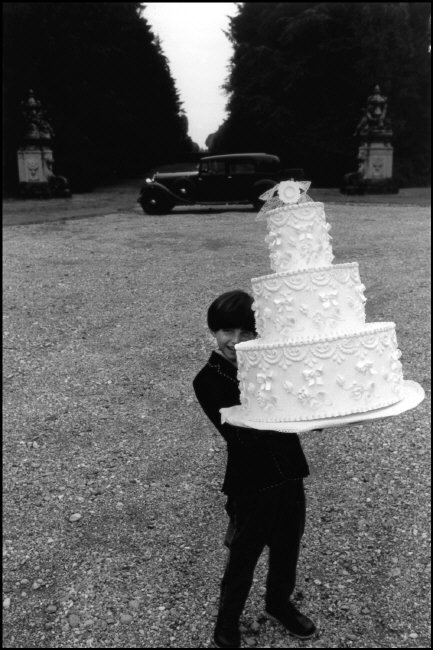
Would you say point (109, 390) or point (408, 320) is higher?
point (408, 320)

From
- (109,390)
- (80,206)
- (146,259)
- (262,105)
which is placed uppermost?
(262,105)

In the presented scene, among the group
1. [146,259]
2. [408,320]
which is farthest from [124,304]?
[408,320]

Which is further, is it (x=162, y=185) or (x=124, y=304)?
(x=162, y=185)

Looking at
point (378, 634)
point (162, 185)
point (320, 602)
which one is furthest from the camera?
point (162, 185)

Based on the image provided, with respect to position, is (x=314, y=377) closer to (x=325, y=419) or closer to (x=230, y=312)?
(x=325, y=419)

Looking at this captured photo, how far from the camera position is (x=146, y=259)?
417 inches

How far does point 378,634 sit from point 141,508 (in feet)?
5.87

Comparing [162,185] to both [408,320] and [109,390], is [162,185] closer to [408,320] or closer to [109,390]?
[408,320]

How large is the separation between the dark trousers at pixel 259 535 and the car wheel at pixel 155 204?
14499 mm

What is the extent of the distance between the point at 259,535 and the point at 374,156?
21342 millimetres

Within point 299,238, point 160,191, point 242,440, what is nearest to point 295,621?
point 242,440

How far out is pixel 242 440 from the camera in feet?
7.97

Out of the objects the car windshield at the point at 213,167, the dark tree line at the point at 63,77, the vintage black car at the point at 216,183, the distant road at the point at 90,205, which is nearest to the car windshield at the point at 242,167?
the vintage black car at the point at 216,183

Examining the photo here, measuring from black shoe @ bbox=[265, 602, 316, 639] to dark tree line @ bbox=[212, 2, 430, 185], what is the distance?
587 inches
